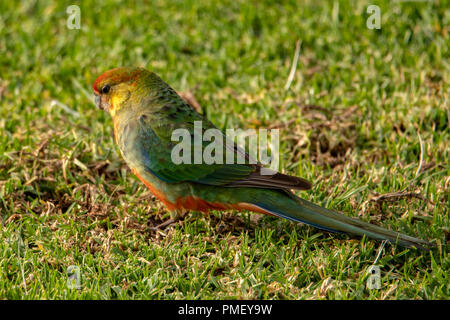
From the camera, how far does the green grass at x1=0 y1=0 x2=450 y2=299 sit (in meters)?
3.58

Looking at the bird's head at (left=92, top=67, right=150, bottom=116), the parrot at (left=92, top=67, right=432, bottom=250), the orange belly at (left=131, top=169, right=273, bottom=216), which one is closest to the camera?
the parrot at (left=92, top=67, right=432, bottom=250)

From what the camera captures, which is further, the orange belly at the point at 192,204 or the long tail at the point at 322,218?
the orange belly at the point at 192,204

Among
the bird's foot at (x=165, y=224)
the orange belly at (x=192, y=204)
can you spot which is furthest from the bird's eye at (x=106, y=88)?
the bird's foot at (x=165, y=224)

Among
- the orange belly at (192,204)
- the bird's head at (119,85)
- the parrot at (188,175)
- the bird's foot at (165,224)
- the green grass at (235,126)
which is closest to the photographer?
the green grass at (235,126)

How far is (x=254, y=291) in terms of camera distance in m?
3.42

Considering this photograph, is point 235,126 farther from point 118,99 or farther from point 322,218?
point 322,218

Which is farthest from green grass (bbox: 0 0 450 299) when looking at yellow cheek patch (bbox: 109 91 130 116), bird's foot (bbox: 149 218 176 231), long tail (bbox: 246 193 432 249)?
yellow cheek patch (bbox: 109 91 130 116)

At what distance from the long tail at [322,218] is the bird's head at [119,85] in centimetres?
126

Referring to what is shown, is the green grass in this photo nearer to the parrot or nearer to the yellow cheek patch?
the parrot

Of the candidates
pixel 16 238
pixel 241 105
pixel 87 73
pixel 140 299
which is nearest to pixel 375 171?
pixel 241 105

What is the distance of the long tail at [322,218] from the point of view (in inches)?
141

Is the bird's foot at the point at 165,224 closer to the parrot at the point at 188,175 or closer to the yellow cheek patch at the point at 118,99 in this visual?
the parrot at the point at 188,175

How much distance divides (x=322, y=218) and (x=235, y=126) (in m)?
1.83

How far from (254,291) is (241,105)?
8.09 ft
